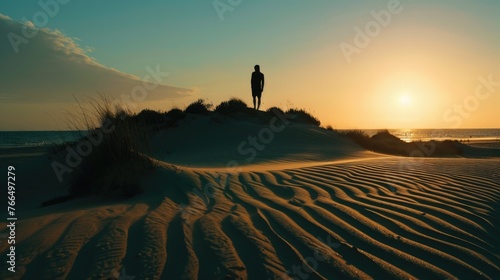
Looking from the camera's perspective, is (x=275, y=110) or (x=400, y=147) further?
→ (x=275, y=110)

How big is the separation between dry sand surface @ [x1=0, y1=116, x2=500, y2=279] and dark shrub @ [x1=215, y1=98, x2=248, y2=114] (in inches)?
442

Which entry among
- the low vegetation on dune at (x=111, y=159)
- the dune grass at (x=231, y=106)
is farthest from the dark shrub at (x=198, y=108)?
the low vegetation on dune at (x=111, y=159)

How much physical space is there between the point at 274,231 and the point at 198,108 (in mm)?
13925

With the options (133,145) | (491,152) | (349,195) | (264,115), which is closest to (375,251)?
(349,195)

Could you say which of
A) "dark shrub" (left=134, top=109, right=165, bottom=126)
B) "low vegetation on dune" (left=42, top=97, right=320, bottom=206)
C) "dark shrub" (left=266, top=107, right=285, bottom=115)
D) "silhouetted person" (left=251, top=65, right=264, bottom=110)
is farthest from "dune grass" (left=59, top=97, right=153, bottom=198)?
"dark shrub" (left=266, top=107, right=285, bottom=115)

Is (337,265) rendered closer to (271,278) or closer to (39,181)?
(271,278)

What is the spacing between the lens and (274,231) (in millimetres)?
3035

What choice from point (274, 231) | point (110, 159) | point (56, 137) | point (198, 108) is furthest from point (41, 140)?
point (274, 231)

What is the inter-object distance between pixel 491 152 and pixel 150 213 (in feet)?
57.6

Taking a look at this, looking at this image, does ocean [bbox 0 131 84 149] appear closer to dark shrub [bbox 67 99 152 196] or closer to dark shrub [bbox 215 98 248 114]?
dark shrub [bbox 67 99 152 196]

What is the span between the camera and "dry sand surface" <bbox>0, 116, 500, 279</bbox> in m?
2.37

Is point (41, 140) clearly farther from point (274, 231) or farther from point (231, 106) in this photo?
point (274, 231)

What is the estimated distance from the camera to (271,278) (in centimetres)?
226

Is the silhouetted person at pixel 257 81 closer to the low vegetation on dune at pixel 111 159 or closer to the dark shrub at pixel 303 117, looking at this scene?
the dark shrub at pixel 303 117
